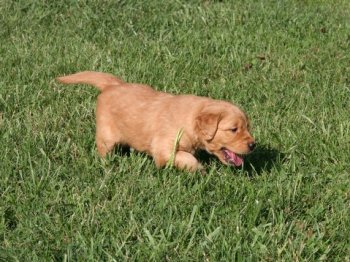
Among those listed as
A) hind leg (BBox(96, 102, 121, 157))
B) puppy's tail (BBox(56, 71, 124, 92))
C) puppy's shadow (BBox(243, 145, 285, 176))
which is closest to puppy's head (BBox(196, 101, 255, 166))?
puppy's shadow (BBox(243, 145, 285, 176))

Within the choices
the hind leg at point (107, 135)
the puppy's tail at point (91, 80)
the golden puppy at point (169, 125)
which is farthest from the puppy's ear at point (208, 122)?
the puppy's tail at point (91, 80)

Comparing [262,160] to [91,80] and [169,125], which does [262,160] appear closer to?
[169,125]

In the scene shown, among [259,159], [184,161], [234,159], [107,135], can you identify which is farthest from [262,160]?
[107,135]

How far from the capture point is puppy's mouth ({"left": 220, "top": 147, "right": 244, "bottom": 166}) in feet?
15.0

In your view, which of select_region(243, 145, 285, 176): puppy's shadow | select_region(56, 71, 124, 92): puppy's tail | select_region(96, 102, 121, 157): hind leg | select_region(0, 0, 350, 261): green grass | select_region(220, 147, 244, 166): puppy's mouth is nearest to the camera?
select_region(0, 0, 350, 261): green grass

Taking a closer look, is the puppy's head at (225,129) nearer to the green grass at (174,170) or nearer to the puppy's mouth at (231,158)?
the puppy's mouth at (231,158)

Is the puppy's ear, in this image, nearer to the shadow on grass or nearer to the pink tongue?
the pink tongue

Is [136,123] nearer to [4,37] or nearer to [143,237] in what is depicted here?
[143,237]

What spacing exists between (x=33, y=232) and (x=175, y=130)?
132cm

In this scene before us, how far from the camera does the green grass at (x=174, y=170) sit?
3691 mm

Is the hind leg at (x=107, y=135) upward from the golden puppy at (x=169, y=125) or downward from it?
downward

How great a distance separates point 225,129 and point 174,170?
45 centimetres

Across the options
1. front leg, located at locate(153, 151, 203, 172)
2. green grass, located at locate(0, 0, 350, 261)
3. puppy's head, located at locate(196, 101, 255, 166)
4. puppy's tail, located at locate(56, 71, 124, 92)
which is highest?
puppy's head, located at locate(196, 101, 255, 166)

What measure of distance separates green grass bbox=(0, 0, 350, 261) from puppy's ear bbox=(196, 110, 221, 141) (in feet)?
1.02
